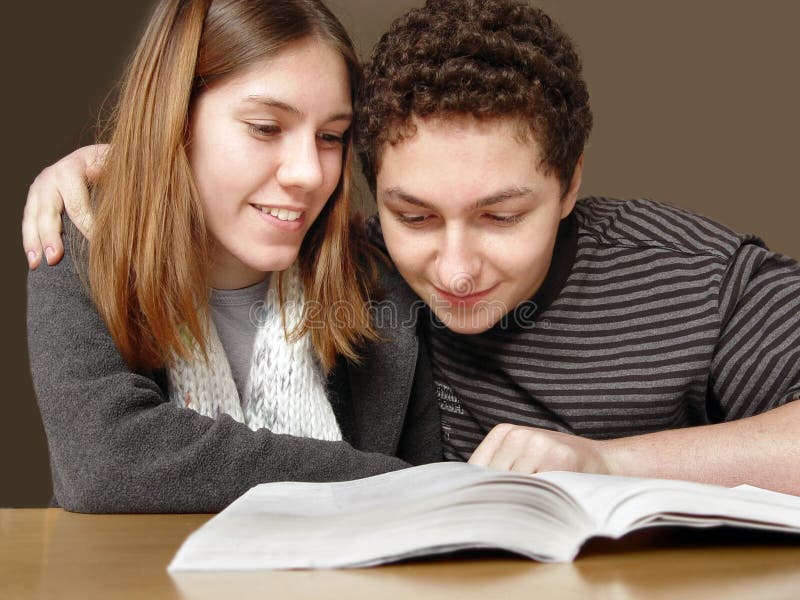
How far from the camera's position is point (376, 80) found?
143 centimetres

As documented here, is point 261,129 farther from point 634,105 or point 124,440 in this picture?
point 634,105

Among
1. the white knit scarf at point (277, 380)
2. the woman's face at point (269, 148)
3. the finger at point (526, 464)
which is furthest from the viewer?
the white knit scarf at point (277, 380)

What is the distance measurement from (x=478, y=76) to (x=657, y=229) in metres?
0.41

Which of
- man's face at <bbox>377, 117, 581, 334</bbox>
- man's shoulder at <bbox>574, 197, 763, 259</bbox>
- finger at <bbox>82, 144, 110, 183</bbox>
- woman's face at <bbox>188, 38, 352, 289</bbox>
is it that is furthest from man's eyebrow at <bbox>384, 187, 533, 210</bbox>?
finger at <bbox>82, 144, 110, 183</bbox>

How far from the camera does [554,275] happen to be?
1513 mm

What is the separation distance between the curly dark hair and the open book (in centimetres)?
61

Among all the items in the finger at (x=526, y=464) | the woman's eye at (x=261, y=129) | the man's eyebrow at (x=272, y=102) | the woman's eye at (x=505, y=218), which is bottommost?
the finger at (x=526, y=464)

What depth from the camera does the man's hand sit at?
3.74ft

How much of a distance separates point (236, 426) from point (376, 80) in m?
0.55

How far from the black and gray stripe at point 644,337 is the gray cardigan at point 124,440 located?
0.33m

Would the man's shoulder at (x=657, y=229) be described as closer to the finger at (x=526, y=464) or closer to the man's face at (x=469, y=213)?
the man's face at (x=469, y=213)

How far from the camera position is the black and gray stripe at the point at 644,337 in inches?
56.1

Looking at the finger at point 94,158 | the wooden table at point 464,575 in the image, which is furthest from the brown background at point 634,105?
the wooden table at point 464,575

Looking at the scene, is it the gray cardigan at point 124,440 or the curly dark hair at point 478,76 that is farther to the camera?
the curly dark hair at point 478,76
